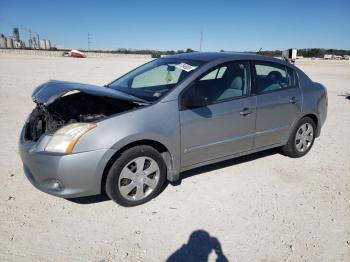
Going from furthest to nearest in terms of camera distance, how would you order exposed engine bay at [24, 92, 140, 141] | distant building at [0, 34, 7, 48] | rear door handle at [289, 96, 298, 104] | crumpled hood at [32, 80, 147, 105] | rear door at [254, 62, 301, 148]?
distant building at [0, 34, 7, 48]
rear door handle at [289, 96, 298, 104]
rear door at [254, 62, 301, 148]
exposed engine bay at [24, 92, 140, 141]
crumpled hood at [32, 80, 147, 105]

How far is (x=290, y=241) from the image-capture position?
2.96 metres

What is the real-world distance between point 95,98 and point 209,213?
1.99 metres

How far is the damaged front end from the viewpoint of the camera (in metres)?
3.26

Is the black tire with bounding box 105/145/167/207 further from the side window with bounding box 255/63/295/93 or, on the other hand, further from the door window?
the side window with bounding box 255/63/295/93

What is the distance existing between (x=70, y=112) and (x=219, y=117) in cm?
183

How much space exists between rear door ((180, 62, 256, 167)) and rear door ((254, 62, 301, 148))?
0.16 m

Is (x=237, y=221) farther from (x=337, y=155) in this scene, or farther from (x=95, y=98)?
(x=337, y=155)

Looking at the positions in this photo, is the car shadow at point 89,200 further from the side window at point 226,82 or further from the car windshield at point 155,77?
the side window at point 226,82

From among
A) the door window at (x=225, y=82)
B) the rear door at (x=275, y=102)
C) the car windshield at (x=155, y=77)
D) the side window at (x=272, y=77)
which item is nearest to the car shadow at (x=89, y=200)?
the car windshield at (x=155, y=77)

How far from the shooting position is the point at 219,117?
381 centimetres

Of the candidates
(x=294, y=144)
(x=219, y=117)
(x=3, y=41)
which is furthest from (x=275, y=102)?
(x=3, y=41)

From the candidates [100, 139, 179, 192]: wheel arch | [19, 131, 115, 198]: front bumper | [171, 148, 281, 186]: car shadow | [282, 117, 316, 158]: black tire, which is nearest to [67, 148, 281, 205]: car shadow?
[171, 148, 281, 186]: car shadow

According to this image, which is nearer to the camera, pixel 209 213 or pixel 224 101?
pixel 209 213

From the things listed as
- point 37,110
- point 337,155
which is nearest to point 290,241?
point 337,155
